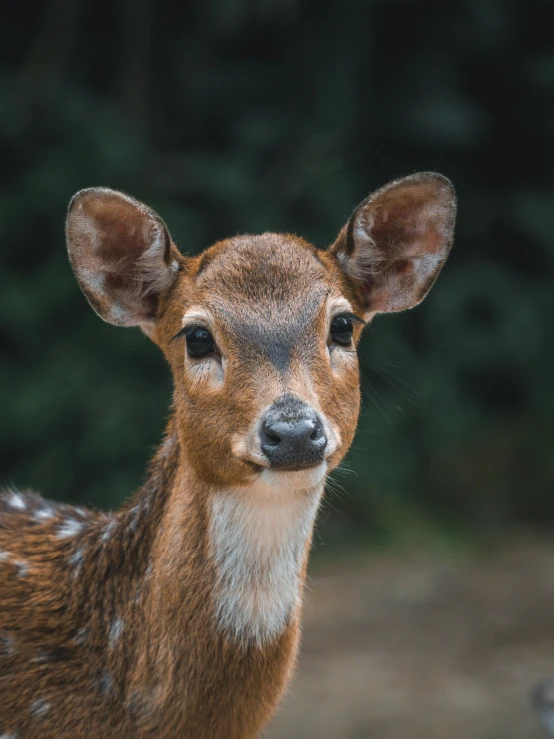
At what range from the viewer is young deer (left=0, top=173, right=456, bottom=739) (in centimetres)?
357

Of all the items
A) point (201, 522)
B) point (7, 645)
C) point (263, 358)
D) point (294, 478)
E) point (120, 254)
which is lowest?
point (7, 645)

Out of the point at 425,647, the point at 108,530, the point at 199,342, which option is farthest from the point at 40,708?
the point at 425,647

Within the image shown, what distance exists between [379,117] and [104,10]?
94.5 inches

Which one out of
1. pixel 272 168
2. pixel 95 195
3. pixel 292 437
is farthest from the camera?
pixel 272 168

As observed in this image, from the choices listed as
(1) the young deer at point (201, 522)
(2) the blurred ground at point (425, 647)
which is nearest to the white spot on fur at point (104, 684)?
(1) the young deer at point (201, 522)

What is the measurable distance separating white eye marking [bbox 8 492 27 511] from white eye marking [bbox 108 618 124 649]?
899 mm

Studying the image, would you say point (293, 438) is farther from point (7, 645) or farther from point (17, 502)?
point (17, 502)

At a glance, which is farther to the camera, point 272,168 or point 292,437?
point 272,168

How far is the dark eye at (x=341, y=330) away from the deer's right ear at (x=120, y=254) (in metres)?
0.67

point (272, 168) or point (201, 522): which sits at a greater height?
point (272, 168)

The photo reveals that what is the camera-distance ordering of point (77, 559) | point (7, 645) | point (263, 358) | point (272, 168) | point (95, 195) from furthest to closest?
point (272, 168), point (77, 559), point (95, 195), point (7, 645), point (263, 358)

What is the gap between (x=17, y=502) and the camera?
4.58 meters

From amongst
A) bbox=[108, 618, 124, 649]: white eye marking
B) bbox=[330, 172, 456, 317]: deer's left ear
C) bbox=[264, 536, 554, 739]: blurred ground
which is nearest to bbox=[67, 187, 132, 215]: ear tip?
bbox=[330, 172, 456, 317]: deer's left ear

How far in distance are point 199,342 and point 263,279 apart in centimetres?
32
